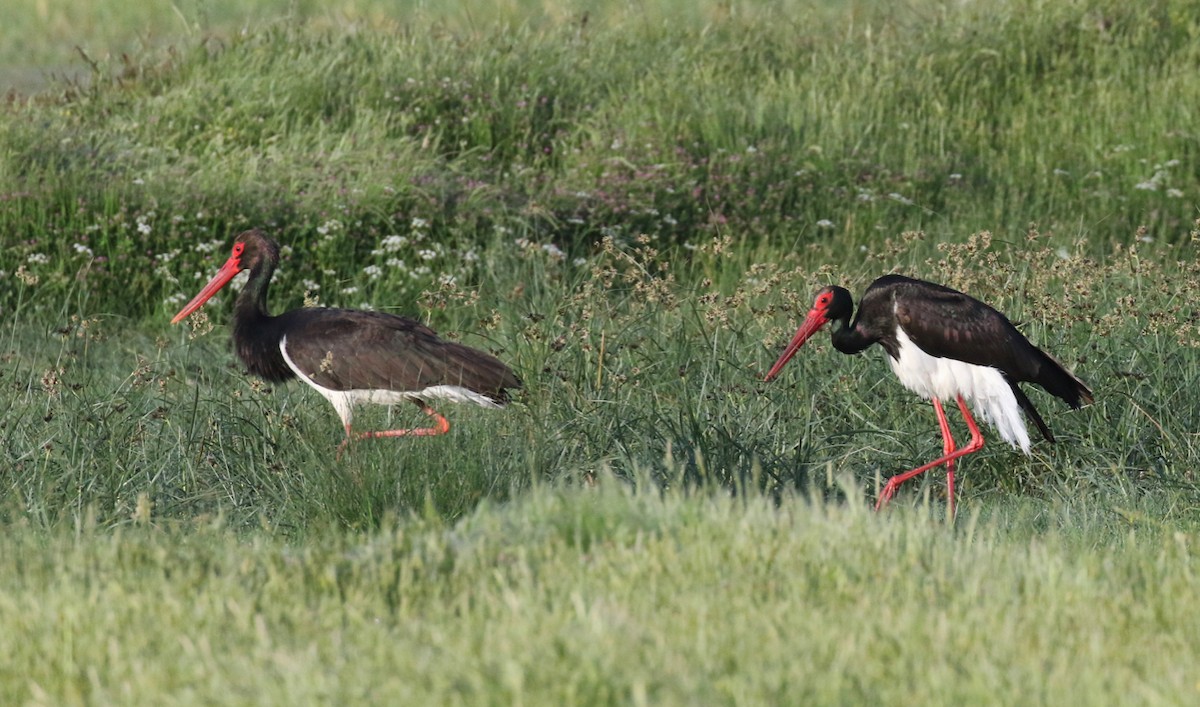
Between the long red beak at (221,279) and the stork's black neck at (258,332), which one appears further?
the long red beak at (221,279)

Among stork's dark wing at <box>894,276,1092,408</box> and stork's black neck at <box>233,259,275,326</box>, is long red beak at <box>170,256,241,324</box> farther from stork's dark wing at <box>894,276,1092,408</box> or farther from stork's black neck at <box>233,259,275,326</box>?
stork's dark wing at <box>894,276,1092,408</box>

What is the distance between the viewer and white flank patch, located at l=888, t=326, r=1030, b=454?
6969 millimetres

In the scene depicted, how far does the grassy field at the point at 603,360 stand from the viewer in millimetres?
3707

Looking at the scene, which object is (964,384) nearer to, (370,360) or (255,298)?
(370,360)

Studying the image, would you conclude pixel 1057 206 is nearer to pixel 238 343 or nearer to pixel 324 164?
pixel 324 164

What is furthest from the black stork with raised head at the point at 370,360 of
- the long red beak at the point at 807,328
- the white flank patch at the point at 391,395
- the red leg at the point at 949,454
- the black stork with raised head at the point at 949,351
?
A: the red leg at the point at 949,454

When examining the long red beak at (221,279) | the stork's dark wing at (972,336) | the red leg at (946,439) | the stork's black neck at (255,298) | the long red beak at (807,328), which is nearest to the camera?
the stork's dark wing at (972,336)

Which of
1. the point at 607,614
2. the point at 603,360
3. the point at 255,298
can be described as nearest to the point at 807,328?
the point at 603,360

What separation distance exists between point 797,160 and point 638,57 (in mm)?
2481

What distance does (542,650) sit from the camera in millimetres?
3482

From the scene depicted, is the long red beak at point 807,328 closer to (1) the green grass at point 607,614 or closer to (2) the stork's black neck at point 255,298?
(1) the green grass at point 607,614

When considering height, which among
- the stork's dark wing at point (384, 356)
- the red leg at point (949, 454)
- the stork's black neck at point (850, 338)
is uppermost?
the stork's black neck at point (850, 338)

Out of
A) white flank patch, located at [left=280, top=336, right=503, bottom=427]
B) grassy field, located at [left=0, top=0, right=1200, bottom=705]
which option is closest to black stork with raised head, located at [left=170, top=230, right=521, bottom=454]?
white flank patch, located at [left=280, top=336, right=503, bottom=427]

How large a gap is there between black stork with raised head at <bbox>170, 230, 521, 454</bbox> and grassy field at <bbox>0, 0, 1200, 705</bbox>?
0.51 ft
